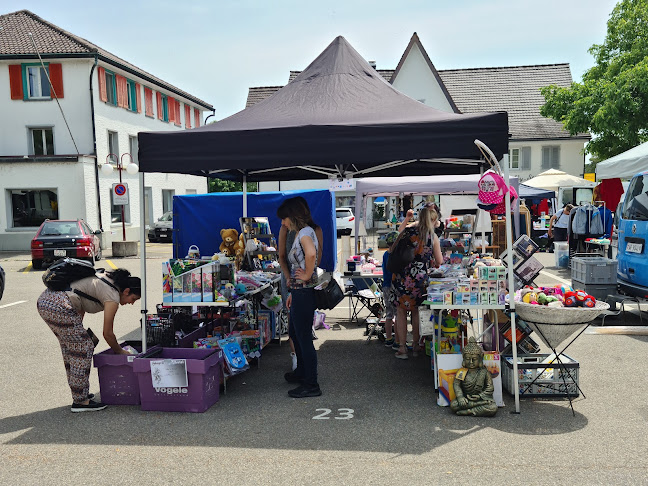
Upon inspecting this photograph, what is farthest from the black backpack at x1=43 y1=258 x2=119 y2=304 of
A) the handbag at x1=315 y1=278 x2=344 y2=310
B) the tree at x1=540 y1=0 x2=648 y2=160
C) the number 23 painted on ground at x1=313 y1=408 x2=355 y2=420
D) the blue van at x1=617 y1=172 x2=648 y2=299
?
the tree at x1=540 y1=0 x2=648 y2=160

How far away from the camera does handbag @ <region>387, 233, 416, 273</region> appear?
616cm

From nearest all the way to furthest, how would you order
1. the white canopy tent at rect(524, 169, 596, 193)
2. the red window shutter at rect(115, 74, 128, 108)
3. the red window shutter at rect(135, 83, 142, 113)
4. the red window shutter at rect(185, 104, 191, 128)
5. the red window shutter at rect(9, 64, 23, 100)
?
1. the white canopy tent at rect(524, 169, 596, 193)
2. the red window shutter at rect(9, 64, 23, 100)
3. the red window shutter at rect(115, 74, 128, 108)
4. the red window shutter at rect(135, 83, 142, 113)
5. the red window shutter at rect(185, 104, 191, 128)

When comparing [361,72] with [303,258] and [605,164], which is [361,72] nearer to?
[303,258]

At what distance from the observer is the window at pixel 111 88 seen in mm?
25281

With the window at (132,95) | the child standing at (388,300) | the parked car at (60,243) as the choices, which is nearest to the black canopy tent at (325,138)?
the child standing at (388,300)

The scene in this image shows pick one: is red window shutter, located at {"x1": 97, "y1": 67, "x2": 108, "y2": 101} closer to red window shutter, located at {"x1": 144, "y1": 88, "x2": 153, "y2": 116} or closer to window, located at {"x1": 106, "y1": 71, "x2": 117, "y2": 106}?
window, located at {"x1": 106, "y1": 71, "x2": 117, "y2": 106}

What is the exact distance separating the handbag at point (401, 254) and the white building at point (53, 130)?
18.9 m

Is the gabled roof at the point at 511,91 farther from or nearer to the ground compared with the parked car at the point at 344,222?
farther from the ground

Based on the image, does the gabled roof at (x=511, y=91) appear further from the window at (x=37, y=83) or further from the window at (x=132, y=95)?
the window at (x=37, y=83)

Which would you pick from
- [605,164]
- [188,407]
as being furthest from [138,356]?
[605,164]

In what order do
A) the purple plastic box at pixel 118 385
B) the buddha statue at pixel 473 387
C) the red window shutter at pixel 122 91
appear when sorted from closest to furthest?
the buddha statue at pixel 473 387 < the purple plastic box at pixel 118 385 < the red window shutter at pixel 122 91

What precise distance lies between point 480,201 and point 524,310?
1015mm

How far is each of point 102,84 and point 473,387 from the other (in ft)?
77.8

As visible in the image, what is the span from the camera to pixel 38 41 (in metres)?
24.3
